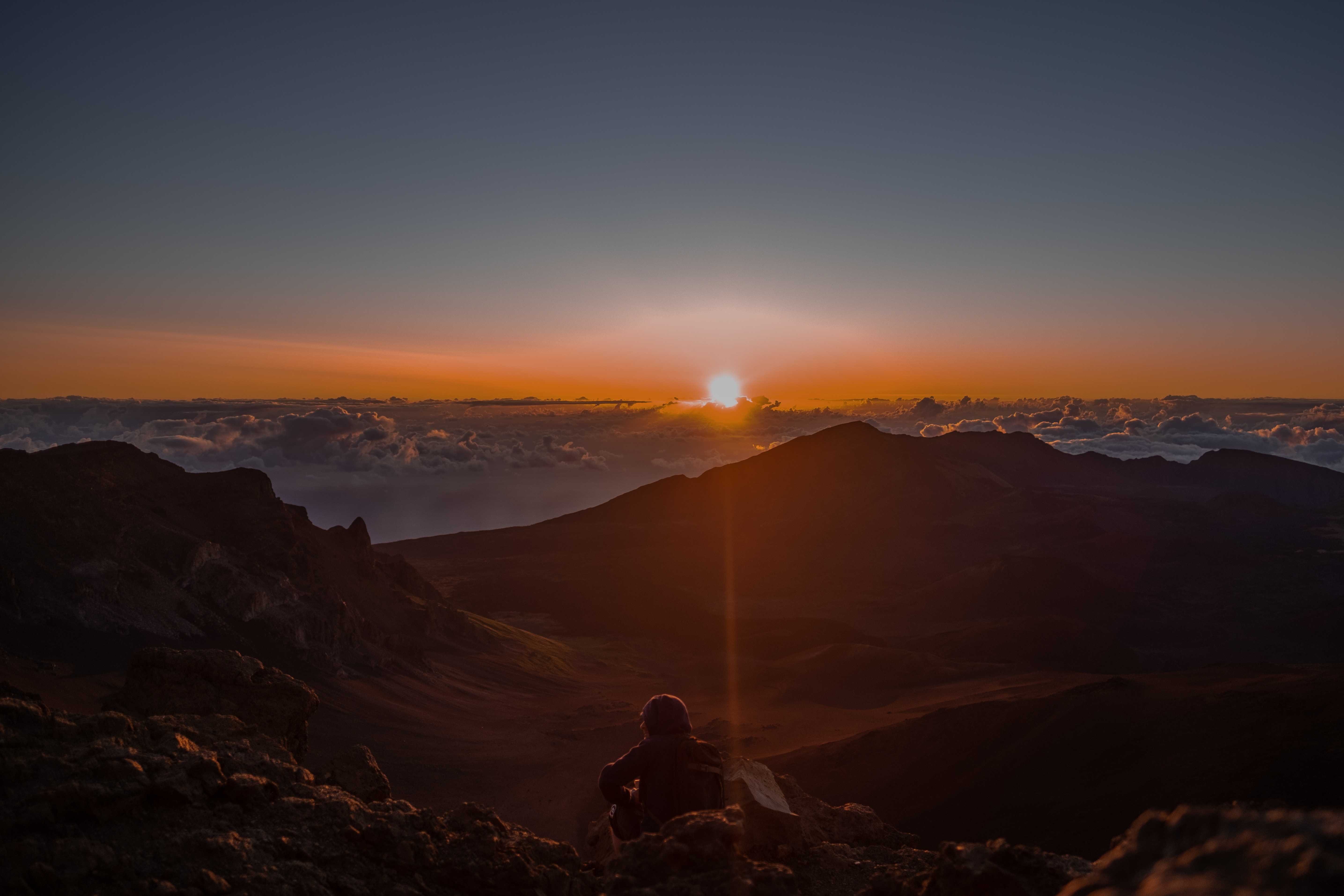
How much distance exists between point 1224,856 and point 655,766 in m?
4.01

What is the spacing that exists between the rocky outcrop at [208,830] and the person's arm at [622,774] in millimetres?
892

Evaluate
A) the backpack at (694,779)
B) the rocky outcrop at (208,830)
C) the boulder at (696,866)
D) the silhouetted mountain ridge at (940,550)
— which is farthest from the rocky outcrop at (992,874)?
the silhouetted mountain ridge at (940,550)

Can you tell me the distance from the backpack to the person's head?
93mm

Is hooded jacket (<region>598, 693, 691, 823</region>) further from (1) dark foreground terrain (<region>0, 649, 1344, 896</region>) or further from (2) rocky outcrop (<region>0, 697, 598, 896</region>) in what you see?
(2) rocky outcrop (<region>0, 697, 598, 896</region>)

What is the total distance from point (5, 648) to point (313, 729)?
8.94m

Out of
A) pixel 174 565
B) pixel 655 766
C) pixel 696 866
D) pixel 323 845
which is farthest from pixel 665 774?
pixel 174 565

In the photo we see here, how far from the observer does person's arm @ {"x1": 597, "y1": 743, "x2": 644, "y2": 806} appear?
18.5 ft

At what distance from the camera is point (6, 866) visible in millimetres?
4160

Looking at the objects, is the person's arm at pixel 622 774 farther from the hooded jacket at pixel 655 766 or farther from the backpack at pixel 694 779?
the backpack at pixel 694 779

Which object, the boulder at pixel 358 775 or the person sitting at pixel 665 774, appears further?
the boulder at pixel 358 775

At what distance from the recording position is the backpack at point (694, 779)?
5.55 m

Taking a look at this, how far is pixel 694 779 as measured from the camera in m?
5.59

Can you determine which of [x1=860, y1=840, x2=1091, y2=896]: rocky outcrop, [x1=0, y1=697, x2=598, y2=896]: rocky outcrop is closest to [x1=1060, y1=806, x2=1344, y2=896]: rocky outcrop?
[x1=860, y1=840, x2=1091, y2=896]: rocky outcrop

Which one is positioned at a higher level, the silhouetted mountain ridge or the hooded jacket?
the hooded jacket
